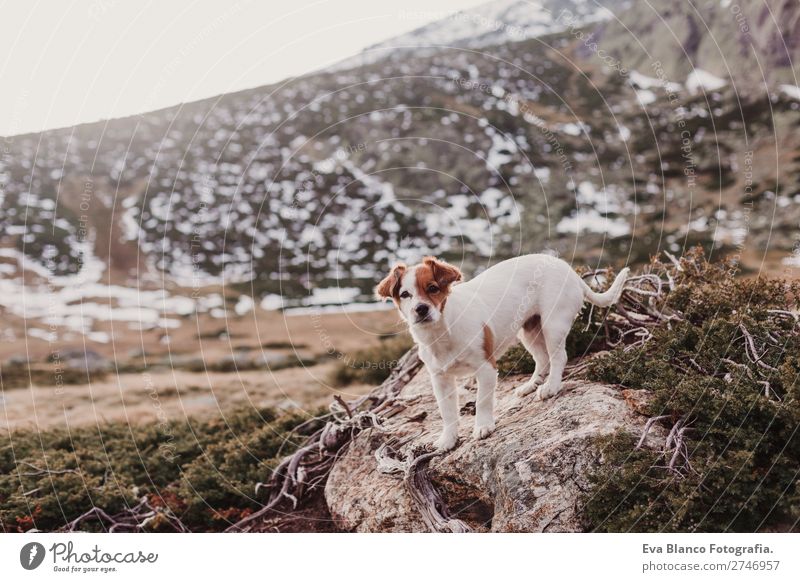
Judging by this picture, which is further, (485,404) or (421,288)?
(485,404)

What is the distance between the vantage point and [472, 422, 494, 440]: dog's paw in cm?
565

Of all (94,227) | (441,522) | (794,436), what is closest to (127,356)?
(94,227)

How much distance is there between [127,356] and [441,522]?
968 cm

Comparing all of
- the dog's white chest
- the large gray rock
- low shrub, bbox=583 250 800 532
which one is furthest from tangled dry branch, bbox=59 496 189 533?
low shrub, bbox=583 250 800 532

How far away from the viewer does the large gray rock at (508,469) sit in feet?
16.8

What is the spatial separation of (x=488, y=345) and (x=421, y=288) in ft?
2.85

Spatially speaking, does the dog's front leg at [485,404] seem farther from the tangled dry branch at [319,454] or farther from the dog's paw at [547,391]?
the tangled dry branch at [319,454]

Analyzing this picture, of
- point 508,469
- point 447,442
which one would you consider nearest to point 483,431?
point 447,442

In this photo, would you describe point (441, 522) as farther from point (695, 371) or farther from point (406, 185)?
point (406, 185)

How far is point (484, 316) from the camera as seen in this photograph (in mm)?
5762

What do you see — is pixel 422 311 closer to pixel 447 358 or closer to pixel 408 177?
pixel 447 358

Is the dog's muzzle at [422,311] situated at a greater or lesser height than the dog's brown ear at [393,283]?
lesser

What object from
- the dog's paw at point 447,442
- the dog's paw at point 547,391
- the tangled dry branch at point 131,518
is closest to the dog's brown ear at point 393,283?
the dog's paw at point 447,442

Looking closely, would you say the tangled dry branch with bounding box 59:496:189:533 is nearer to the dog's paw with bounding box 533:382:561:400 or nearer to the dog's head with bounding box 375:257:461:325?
the dog's head with bounding box 375:257:461:325
